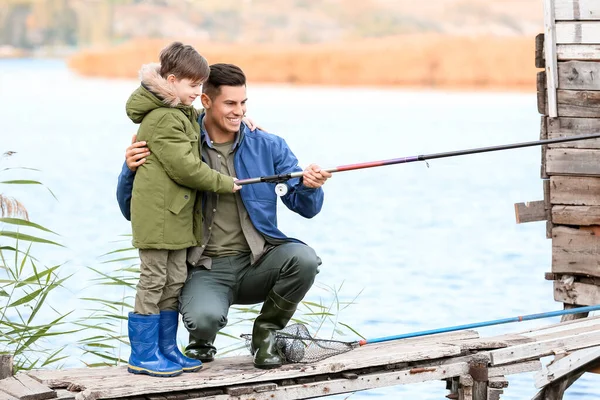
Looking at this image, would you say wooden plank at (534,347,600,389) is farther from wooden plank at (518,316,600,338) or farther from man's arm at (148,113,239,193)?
man's arm at (148,113,239,193)

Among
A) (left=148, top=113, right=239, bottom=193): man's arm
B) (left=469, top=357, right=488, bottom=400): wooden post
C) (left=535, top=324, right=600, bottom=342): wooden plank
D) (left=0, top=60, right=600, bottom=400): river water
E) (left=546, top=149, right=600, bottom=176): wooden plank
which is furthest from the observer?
(left=0, top=60, right=600, bottom=400): river water

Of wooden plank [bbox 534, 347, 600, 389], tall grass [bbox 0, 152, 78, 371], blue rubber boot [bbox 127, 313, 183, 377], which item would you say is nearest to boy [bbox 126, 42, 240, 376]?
blue rubber boot [bbox 127, 313, 183, 377]

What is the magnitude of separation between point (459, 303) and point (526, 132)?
1105 cm

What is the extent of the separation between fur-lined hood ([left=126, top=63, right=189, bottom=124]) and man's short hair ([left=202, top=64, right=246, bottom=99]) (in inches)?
9.0

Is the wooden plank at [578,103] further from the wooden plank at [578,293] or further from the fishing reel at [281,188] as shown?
the fishing reel at [281,188]

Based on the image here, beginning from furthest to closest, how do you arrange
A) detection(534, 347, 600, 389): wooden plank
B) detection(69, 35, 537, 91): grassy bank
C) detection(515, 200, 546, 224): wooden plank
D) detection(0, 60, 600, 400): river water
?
detection(69, 35, 537, 91): grassy bank, detection(0, 60, 600, 400): river water, detection(515, 200, 546, 224): wooden plank, detection(534, 347, 600, 389): wooden plank

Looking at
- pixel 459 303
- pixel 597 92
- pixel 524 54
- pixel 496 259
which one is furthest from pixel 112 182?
pixel 597 92

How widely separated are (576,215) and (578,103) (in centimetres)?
58

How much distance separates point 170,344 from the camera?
414 cm

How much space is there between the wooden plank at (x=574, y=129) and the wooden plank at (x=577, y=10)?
507 mm

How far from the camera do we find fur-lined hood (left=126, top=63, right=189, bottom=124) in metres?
3.99

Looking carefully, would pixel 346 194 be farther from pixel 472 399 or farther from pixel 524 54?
pixel 472 399

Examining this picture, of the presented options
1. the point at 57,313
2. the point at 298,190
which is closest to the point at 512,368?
the point at 298,190

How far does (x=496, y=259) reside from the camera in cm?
1358
